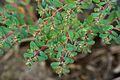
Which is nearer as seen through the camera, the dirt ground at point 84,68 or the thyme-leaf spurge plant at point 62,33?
the thyme-leaf spurge plant at point 62,33

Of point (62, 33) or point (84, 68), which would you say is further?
point (84, 68)

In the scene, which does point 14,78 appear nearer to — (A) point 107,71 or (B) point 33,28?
(A) point 107,71

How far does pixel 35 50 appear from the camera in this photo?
4.45 feet

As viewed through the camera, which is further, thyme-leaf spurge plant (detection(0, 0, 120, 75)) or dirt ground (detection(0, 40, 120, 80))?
dirt ground (detection(0, 40, 120, 80))

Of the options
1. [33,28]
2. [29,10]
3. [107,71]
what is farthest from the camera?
[107,71]

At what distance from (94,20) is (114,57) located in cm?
95

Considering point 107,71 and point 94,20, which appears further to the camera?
point 107,71

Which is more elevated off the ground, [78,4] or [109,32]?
[78,4]

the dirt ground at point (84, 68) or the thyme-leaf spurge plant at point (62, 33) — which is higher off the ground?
the thyme-leaf spurge plant at point (62, 33)

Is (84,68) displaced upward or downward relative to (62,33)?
downward

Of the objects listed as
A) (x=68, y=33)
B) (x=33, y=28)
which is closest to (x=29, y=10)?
(x=33, y=28)

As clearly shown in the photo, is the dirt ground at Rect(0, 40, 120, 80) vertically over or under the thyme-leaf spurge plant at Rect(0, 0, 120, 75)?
under

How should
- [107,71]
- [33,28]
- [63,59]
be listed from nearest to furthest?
[63,59] → [33,28] → [107,71]

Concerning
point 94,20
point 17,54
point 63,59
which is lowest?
point 17,54
